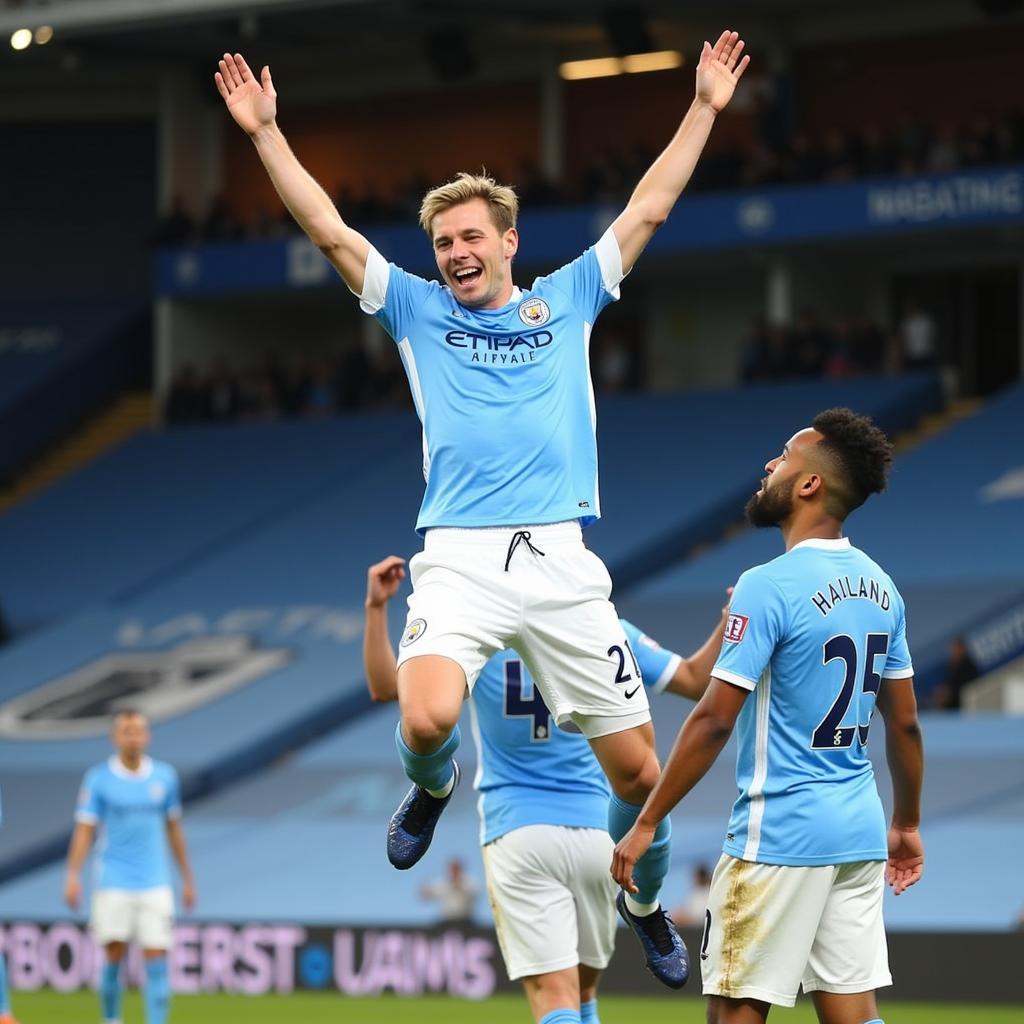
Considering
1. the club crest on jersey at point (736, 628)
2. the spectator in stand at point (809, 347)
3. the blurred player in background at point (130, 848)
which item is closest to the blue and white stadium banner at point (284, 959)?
the blurred player in background at point (130, 848)

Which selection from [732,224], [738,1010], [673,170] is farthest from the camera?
[732,224]

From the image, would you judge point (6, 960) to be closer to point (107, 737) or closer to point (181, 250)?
point (107, 737)

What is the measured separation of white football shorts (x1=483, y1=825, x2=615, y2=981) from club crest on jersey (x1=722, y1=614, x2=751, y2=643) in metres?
1.90

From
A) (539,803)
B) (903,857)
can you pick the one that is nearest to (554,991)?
(539,803)

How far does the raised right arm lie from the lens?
7074 mm

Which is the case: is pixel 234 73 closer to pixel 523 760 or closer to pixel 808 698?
pixel 523 760

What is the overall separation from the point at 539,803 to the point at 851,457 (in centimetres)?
219

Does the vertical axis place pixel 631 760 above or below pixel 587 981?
above

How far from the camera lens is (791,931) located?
6.35 metres

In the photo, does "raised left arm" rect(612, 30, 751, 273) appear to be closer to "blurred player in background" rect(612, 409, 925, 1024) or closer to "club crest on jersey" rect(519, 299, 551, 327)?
"club crest on jersey" rect(519, 299, 551, 327)

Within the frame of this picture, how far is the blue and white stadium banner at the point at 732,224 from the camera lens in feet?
86.4

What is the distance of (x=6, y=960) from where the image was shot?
18812 millimetres

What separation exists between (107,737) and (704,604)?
279 inches

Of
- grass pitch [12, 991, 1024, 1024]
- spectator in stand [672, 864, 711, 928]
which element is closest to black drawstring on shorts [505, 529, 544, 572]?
grass pitch [12, 991, 1024, 1024]
